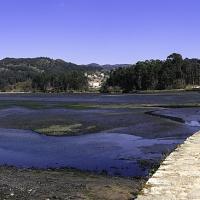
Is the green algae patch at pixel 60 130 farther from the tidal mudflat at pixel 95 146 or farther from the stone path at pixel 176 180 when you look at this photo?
the stone path at pixel 176 180

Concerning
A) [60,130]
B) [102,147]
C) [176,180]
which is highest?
[176,180]

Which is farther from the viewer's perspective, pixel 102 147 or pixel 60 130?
pixel 60 130

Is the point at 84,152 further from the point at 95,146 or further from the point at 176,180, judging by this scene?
the point at 176,180

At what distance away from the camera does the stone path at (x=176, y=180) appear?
39.3 feet

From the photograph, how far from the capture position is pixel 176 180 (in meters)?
13.4

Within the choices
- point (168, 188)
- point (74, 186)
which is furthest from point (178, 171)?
point (74, 186)

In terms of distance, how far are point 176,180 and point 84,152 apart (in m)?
14.5

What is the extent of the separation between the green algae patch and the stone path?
21915 millimetres

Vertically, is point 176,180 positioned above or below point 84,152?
above

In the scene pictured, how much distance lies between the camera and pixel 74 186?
17.4m

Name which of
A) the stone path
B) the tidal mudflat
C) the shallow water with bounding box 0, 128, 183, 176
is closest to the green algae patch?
the tidal mudflat

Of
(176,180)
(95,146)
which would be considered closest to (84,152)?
(95,146)

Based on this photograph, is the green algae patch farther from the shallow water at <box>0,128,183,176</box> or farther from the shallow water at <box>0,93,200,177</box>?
the shallow water at <box>0,128,183,176</box>

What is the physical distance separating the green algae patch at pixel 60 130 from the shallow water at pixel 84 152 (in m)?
1.99
